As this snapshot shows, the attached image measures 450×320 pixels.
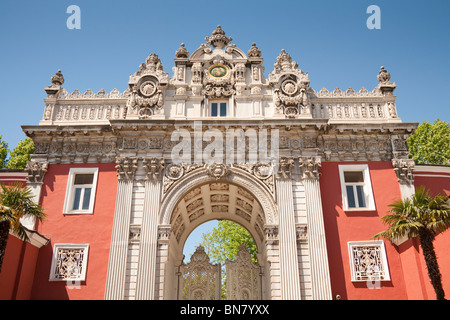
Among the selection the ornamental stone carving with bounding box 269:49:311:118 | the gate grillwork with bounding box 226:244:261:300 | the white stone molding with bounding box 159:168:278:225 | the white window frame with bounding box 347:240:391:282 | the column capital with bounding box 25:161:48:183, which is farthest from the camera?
the gate grillwork with bounding box 226:244:261:300

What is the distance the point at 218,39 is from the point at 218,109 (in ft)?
15.2

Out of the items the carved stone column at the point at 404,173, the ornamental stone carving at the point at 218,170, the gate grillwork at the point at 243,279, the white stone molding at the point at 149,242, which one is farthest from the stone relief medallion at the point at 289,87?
the gate grillwork at the point at 243,279

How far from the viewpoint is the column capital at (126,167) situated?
1880cm

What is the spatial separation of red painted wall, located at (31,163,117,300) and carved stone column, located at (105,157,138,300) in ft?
1.58

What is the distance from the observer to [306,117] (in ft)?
64.8


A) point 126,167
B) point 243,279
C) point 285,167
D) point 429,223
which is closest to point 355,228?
point 285,167

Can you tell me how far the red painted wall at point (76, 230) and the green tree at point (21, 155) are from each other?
1330 cm

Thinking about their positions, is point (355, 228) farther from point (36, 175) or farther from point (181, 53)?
point (36, 175)

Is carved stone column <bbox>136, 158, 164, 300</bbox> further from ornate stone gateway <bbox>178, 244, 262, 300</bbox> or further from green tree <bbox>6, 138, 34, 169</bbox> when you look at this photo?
green tree <bbox>6, 138, 34, 169</bbox>

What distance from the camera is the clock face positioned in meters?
21.2

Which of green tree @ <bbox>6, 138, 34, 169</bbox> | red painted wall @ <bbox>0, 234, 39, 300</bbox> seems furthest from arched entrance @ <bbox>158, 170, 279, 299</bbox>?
green tree @ <bbox>6, 138, 34, 169</bbox>

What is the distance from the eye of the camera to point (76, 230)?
1811 centimetres

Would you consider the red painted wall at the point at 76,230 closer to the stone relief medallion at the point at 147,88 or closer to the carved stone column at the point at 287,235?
the stone relief medallion at the point at 147,88
